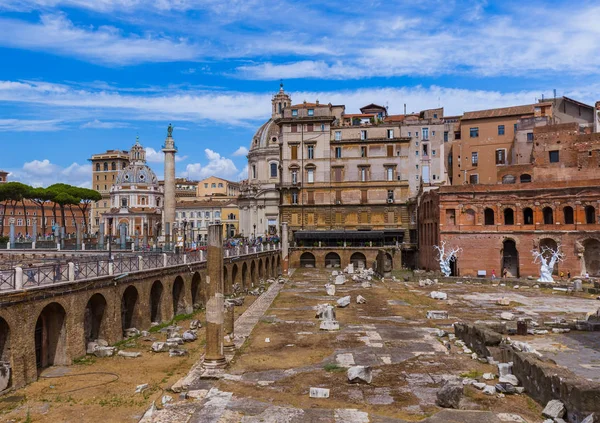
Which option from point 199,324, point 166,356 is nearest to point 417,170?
point 199,324

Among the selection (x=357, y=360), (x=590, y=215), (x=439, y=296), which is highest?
(x=590, y=215)

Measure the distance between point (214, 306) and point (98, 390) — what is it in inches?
180

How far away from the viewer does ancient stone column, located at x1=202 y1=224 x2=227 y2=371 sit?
18.8 meters

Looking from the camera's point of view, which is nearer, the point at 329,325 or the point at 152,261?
the point at 329,325

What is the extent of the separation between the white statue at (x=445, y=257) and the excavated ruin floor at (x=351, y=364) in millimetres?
18816

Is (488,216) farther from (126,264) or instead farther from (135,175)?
(135,175)

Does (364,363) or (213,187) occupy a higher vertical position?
(213,187)

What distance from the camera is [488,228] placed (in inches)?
2169

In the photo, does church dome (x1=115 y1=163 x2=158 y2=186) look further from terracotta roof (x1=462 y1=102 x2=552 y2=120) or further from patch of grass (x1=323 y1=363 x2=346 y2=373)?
patch of grass (x1=323 y1=363 x2=346 y2=373)

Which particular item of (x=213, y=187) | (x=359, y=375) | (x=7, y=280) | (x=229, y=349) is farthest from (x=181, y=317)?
(x=213, y=187)

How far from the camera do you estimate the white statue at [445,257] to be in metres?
53.8

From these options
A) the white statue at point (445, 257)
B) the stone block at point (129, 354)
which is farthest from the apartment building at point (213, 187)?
the stone block at point (129, 354)

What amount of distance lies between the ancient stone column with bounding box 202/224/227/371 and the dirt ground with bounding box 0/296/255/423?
1.14 metres

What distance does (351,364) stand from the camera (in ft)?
63.9
